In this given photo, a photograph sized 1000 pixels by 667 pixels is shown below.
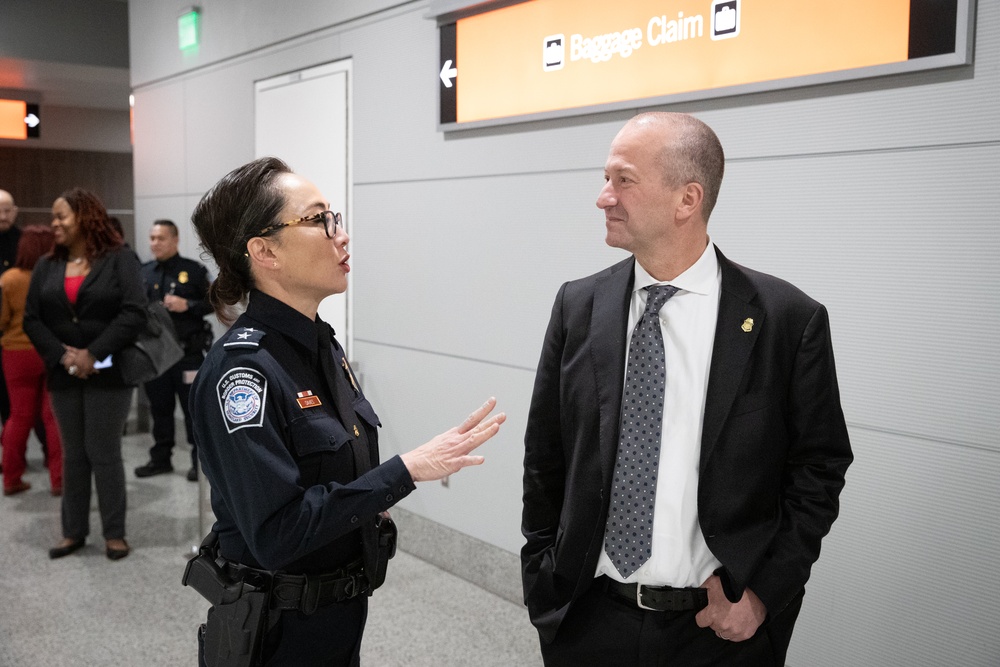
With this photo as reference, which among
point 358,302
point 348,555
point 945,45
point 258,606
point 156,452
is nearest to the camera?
point 258,606

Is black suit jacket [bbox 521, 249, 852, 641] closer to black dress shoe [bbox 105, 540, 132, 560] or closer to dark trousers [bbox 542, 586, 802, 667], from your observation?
dark trousers [bbox 542, 586, 802, 667]

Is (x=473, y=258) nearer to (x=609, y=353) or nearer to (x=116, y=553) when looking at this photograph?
(x=609, y=353)

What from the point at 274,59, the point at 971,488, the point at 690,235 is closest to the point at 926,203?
the point at 971,488

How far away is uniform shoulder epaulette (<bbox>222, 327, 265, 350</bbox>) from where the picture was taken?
1.61m

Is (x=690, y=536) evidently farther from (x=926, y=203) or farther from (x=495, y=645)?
(x=495, y=645)

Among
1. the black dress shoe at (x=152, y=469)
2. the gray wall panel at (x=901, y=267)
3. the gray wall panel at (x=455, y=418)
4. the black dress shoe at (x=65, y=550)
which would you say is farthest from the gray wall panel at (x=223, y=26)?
the black dress shoe at (x=65, y=550)

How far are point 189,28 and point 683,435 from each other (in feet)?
17.6

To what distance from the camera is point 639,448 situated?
5.54 feet

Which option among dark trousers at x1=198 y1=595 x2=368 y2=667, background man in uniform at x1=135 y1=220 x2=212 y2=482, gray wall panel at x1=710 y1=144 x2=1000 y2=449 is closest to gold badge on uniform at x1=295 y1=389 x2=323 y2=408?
dark trousers at x1=198 y1=595 x2=368 y2=667

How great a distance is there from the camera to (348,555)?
174cm

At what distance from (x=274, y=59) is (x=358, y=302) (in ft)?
5.33

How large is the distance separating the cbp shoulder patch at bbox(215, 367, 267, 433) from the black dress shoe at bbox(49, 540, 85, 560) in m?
3.27

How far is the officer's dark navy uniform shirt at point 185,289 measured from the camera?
557cm

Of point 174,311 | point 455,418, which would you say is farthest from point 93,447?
point 455,418
